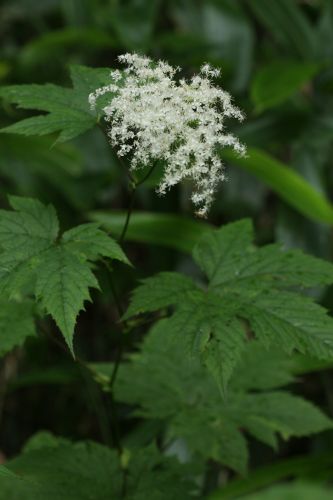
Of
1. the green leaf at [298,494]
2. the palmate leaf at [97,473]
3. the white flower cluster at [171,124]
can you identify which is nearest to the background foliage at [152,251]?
the palmate leaf at [97,473]

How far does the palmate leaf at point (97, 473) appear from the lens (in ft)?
4.40

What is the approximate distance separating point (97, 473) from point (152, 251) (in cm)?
167

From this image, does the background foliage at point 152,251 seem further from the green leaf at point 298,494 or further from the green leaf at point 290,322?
the green leaf at point 298,494

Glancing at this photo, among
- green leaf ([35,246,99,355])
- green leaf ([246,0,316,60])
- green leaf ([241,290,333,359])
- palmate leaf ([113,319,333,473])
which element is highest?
green leaf ([246,0,316,60])

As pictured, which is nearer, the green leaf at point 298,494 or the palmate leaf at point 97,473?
the green leaf at point 298,494

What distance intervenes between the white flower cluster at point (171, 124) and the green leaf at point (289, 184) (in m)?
1.47

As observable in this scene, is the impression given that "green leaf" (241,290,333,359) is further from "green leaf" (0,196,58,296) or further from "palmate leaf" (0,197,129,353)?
"green leaf" (0,196,58,296)

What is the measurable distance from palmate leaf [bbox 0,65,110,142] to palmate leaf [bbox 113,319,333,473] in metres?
0.53

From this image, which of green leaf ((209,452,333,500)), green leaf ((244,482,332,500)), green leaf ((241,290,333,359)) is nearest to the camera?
green leaf ((244,482,332,500))

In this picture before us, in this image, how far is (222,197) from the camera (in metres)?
3.31

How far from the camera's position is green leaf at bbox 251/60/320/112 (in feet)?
9.13

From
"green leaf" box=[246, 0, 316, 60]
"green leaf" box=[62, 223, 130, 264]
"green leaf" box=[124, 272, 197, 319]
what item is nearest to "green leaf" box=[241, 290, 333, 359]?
"green leaf" box=[124, 272, 197, 319]

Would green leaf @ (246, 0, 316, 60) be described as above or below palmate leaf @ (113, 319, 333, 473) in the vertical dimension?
above

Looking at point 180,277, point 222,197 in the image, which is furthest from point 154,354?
point 222,197
